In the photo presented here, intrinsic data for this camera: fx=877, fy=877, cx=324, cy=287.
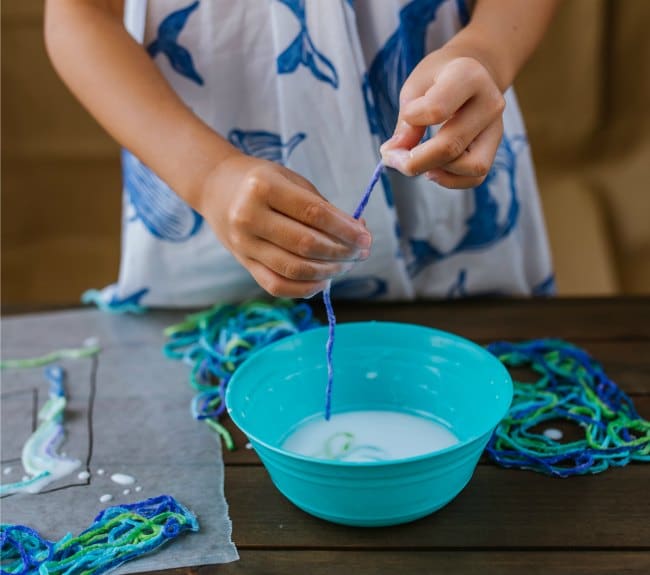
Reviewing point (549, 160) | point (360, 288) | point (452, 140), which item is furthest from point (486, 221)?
point (549, 160)

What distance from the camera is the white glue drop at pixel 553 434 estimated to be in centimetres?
71

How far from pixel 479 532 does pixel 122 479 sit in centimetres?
27

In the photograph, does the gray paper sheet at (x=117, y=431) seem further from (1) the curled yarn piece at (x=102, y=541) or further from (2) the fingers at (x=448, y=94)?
(2) the fingers at (x=448, y=94)

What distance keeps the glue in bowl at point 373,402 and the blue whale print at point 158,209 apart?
0.85 feet

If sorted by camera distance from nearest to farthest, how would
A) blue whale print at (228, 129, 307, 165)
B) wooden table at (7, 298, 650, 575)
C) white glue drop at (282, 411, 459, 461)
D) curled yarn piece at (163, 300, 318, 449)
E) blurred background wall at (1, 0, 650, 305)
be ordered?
wooden table at (7, 298, 650, 575) → white glue drop at (282, 411, 459, 461) → curled yarn piece at (163, 300, 318, 449) → blue whale print at (228, 129, 307, 165) → blurred background wall at (1, 0, 650, 305)

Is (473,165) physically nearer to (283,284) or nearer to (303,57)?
(283,284)

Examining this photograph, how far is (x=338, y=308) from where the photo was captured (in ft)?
3.07

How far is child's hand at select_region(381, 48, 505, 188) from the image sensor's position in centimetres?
59

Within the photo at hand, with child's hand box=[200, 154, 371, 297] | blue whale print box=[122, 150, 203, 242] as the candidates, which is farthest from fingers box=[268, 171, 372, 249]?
blue whale print box=[122, 150, 203, 242]

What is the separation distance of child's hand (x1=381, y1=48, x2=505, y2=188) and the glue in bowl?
157 mm

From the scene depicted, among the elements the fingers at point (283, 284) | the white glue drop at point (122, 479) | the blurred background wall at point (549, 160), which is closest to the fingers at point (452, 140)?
the fingers at point (283, 284)

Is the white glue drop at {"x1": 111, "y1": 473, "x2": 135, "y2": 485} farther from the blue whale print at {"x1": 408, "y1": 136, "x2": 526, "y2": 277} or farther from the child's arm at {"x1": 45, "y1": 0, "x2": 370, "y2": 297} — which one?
the blue whale print at {"x1": 408, "y1": 136, "x2": 526, "y2": 277}

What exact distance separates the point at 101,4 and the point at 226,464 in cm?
44

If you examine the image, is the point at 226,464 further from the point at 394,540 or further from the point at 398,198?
the point at 398,198
